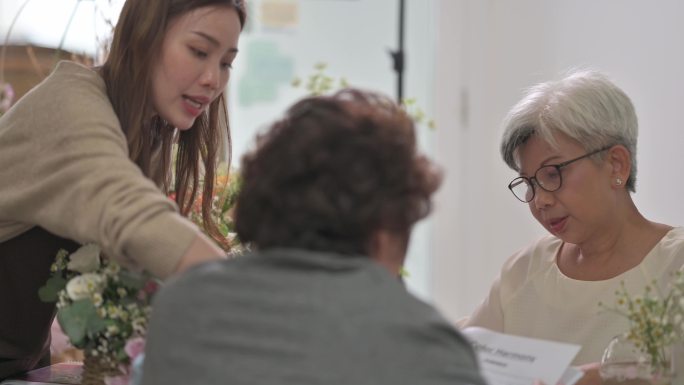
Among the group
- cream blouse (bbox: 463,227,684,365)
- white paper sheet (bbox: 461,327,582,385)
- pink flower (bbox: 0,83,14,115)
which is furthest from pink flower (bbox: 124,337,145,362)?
pink flower (bbox: 0,83,14,115)

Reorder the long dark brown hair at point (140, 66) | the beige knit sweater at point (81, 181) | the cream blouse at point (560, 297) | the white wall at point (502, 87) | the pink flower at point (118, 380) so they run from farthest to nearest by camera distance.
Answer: the white wall at point (502, 87), the cream blouse at point (560, 297), the long dark brown hair at point (140, 66), the pink flower at point (118, 380), the beige knit sweater at point (81, 181)

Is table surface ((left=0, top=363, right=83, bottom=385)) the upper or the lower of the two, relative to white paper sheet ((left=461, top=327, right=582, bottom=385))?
lower

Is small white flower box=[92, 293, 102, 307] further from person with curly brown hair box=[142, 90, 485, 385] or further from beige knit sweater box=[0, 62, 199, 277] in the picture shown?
person with curly brown hair box=[142, 90, 485, 385]

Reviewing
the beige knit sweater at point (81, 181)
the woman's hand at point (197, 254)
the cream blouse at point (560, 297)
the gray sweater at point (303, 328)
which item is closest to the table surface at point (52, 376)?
the beige knit sweater at point (81, 181)

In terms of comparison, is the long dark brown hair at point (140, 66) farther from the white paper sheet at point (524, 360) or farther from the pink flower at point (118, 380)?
the white paper sheet at point (524, 360)

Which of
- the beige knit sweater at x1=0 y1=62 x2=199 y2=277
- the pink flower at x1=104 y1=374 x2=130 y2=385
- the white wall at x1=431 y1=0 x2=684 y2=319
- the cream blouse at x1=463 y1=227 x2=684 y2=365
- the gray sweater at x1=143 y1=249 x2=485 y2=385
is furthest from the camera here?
the white wall at x1=431 y1=0 x2=684 y2=319

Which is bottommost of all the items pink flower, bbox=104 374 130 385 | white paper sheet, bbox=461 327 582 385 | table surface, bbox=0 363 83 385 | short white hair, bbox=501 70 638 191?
table surface, bbox=0 363 83 385

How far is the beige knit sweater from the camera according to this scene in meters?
1.22

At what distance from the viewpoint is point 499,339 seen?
139cm

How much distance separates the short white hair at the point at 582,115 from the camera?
5.49 ft

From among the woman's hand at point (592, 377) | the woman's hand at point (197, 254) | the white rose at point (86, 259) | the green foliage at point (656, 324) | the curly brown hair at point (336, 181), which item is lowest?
the woman's hand at point (592, 377)

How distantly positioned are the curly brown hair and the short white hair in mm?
679

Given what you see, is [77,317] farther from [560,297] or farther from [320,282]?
[560,297]

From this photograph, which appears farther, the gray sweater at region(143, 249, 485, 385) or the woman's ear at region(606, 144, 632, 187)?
the woman's ear at region(606, 144, 632, 187)
